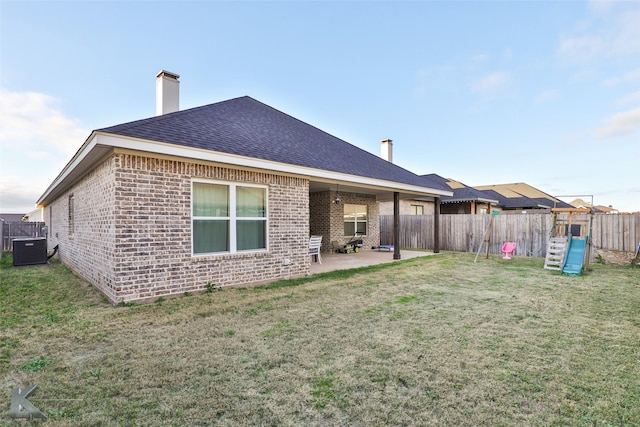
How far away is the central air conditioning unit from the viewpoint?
36.4 feet

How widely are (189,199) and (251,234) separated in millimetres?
1714

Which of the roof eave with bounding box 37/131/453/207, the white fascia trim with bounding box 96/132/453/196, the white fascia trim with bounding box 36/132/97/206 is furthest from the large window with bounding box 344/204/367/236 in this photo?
the white fascia trim with bounding box 36/132/97/206

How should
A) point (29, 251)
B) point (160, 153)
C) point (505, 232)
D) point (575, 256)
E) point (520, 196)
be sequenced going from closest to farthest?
point (160, 153)
point (575, 256)
point (29, 251)
point (505, 232)
point (520, 196)

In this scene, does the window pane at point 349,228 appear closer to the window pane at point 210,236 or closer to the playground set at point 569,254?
the playground set at point 569,254

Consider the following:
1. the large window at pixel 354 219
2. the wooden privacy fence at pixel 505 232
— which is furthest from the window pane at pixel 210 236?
the wooden privacy fence at pixel 505 232

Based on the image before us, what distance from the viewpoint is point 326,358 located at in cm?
336

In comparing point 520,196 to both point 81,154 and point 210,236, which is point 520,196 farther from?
point 81,154

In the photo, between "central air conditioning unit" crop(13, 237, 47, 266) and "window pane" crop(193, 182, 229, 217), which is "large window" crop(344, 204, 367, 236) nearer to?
"window pane" crop(193, 182, 229, 217)

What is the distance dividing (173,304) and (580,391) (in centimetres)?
566

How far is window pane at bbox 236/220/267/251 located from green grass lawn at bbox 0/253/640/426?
1.26 meters

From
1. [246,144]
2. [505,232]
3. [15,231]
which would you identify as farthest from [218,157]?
[15,231]

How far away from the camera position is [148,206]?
5.71 m

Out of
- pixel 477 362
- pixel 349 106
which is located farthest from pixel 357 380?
pixel 349 106

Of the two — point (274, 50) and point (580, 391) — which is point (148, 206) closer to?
point (580, 391)
